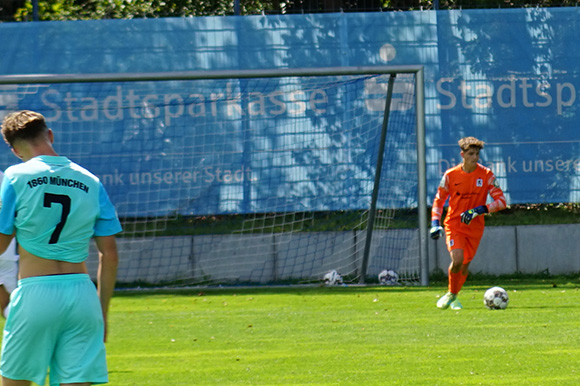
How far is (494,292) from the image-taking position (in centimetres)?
1100

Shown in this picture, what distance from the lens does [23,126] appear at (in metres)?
4.41

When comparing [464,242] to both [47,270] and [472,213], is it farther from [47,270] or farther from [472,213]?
[47,270]

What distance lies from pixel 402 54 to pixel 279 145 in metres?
2.20

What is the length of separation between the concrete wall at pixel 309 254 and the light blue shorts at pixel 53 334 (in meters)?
10.2

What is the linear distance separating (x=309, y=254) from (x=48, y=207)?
10605 millimetres

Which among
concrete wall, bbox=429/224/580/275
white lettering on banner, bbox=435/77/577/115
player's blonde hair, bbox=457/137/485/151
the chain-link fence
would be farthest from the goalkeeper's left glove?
the chain-link fence

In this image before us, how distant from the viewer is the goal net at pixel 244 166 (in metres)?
14.2

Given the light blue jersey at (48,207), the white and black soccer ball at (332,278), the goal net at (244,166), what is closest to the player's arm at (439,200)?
the goal net at (244,166)

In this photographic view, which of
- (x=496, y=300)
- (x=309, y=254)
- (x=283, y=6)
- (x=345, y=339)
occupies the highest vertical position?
(x=283, y=6)

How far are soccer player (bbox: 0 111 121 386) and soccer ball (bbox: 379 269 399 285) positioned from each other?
993 centimetres

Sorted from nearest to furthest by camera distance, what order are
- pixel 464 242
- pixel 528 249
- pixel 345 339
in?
pixel 345 339 < pixel 464 242 < pixel 528 249

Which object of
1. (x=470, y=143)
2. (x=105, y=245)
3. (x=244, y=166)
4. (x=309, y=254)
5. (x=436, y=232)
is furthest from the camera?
(x=309, y=254)

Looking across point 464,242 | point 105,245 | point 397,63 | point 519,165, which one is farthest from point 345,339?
point 397,63

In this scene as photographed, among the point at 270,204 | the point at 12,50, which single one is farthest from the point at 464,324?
the point at 12,50
